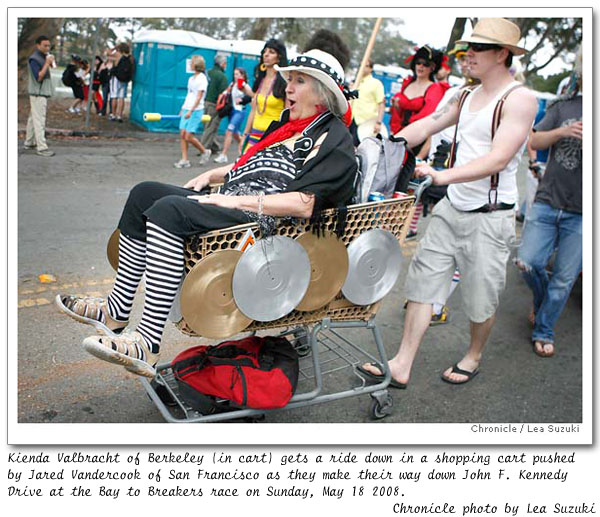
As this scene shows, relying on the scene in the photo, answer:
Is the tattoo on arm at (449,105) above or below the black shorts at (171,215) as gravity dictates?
above

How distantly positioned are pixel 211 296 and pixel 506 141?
178cm

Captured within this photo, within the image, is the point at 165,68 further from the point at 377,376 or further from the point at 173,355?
the point at 377,376

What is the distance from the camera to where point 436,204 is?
4129 millimetres

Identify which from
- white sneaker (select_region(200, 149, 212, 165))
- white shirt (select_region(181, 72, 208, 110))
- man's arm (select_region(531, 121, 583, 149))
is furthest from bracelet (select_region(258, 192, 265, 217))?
white sneaker (select_region(200, 149, 212, 165))

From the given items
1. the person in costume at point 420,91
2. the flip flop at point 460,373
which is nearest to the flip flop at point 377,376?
the flip flop at point 460,373

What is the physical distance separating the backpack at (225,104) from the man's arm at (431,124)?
7.72 metres

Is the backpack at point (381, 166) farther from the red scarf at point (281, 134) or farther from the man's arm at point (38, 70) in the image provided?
the man's arm at point (38, 70)

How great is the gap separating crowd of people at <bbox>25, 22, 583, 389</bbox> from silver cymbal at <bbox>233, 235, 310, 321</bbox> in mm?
130

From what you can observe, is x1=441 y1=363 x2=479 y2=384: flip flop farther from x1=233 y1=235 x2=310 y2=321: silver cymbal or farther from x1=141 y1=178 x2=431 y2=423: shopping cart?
x1=233 y1=235 x2=310 y2=321: silver cymbal

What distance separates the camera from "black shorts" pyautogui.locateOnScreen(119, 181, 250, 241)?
266 cm

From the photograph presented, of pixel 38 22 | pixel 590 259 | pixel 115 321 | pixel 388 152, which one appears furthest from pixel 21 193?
pixel 38 22

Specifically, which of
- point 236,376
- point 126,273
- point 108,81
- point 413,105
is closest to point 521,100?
point 236,376

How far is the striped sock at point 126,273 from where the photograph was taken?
2.91 m
